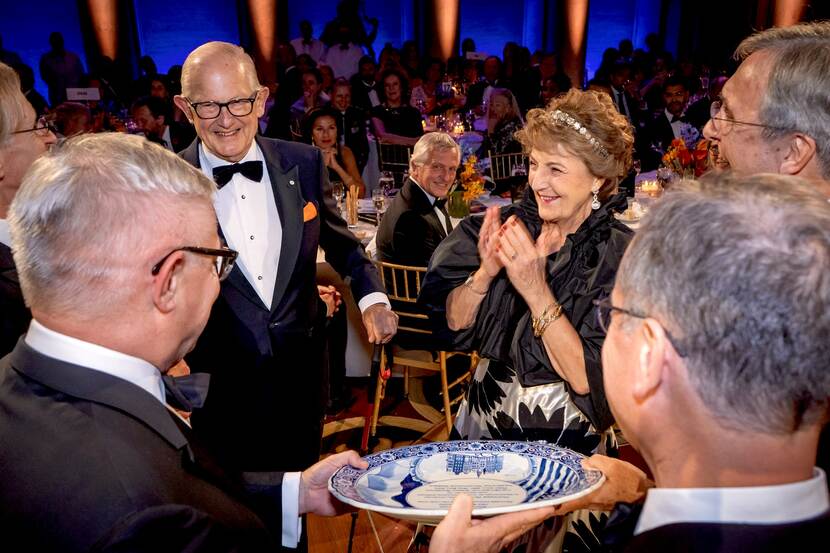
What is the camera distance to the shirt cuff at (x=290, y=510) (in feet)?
5.57

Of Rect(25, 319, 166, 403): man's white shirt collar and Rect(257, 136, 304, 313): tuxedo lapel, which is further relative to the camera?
Rect(257, 136, 304, 313): tuxedo lapel

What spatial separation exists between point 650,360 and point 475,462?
68 cm

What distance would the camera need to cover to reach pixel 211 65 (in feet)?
7.96

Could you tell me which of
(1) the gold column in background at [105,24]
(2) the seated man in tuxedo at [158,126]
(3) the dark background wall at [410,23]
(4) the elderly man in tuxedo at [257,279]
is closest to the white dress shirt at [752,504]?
(4) the elderly man in tuxedo at [257,279]

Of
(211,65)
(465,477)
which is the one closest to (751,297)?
(465,477)

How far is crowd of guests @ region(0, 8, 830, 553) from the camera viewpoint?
948 mm

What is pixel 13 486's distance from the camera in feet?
3.38

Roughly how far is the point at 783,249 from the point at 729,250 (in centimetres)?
7

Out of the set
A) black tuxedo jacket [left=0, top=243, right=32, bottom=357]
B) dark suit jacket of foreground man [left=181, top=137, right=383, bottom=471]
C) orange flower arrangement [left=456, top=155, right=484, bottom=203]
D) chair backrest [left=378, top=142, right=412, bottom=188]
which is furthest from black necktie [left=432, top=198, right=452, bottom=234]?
black tuxedo jacket [left=0, top=243, right=32, bottom=357]

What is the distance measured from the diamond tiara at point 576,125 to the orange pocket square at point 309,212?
98 centimetres

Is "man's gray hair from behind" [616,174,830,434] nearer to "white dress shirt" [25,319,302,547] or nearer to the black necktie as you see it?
"white dress shirt" [25,319,302,547]

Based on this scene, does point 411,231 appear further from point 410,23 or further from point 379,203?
point 410,23

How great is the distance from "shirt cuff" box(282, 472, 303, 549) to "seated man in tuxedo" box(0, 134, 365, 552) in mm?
429

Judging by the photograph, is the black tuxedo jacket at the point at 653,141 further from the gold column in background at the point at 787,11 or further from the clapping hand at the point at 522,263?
the gold column in background at the point at 787,11
